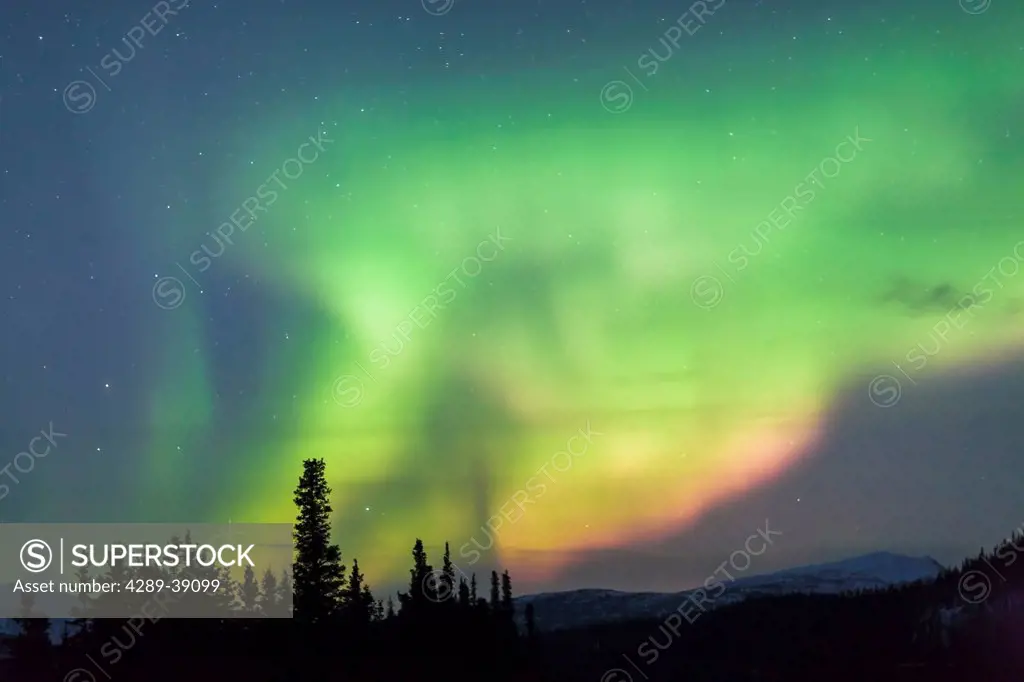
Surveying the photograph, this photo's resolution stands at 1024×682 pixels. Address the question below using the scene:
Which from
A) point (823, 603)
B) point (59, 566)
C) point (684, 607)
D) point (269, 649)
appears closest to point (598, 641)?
point (684, 607)

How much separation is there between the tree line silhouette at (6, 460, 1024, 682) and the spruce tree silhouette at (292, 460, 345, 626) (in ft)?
0.62

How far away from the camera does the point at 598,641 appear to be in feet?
58.1

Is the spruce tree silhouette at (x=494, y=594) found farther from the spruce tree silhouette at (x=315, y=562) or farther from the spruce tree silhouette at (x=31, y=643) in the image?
the spruce tree silhouette at (x=31, y=643)

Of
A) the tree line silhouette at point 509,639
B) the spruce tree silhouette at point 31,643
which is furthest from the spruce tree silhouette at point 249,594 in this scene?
the spruce tree silhouette at point 31,643

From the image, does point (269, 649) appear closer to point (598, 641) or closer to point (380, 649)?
point (380, 649)

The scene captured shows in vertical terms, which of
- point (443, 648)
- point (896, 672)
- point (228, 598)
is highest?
point (228, 598)

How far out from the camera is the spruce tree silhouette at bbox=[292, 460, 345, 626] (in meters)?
18.9

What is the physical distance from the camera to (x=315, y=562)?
65.6 feet

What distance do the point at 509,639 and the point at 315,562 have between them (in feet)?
13.2

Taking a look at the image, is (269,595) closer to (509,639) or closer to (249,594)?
(249,594)

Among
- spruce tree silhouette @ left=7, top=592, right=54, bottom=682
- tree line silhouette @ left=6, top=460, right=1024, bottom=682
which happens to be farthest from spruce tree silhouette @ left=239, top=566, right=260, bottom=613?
spruce tree silhouette @ left=7, top=592, right=54, bottom=682

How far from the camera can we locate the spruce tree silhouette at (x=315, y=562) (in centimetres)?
1886

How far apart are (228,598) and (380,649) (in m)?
2.58

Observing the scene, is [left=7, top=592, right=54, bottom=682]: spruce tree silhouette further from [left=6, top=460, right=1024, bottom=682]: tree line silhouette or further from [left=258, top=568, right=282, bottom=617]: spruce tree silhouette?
[left=258, top=568, right=282, bottom=617]: spruce tree silhouette
